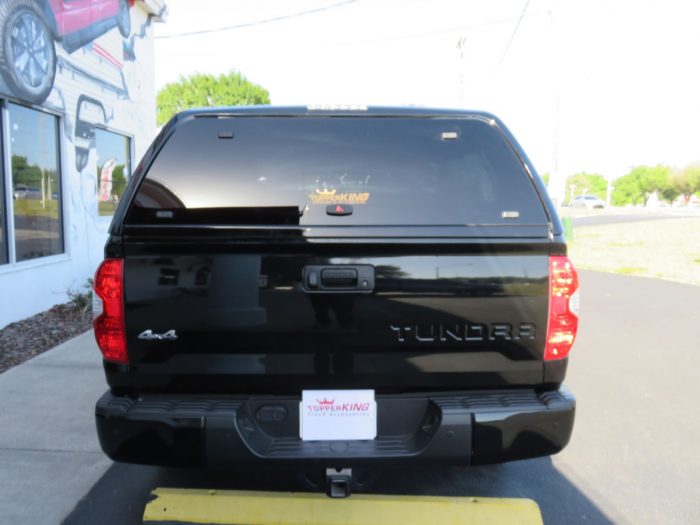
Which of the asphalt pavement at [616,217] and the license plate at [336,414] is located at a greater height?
the asphalt pavement at [616,217]

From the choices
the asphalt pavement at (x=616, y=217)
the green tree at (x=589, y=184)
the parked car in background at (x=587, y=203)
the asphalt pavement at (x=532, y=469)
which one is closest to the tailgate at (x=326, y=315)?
the asphalt pavement at (x=532, y=469)

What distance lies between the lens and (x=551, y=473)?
3500mm

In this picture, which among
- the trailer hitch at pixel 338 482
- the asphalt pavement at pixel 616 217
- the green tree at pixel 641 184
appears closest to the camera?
the trailer hitch at pixel 338 482

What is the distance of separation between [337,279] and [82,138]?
7.42 m

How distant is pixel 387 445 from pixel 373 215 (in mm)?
939

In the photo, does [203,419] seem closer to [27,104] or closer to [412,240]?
[412,240]

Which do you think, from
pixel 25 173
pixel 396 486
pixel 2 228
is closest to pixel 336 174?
pixel 396 486

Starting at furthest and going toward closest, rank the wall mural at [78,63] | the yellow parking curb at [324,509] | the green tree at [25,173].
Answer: the green tree at [25,173] → the wall mural at [78,63] → the yellow parking curb at [324,509]

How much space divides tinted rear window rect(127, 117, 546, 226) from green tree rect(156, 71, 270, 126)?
43884 mm

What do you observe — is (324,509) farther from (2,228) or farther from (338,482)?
(2,228)

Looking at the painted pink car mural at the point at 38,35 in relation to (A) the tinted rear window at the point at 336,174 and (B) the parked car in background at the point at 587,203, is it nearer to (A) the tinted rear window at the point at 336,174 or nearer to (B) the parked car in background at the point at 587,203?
(A) the tinted rear window at the point at 336,174

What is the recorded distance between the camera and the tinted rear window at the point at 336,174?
2.45m

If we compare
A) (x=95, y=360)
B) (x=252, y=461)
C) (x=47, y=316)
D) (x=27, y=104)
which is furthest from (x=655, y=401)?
(x=27, y=104)

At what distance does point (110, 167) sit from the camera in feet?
32.4
